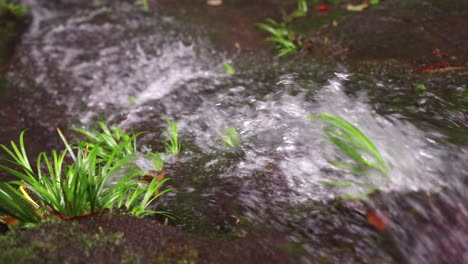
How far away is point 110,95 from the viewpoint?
4.68m

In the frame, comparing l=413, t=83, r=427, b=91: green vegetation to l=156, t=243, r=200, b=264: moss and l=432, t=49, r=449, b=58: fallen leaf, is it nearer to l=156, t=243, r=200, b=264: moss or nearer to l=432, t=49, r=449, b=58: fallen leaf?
l=432, t=49, r=449, b=58: fallen leaf

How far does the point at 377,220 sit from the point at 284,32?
3367mm

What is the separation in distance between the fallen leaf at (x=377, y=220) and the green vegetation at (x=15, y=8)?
20.0ft

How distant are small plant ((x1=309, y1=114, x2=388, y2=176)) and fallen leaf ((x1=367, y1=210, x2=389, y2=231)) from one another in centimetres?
31

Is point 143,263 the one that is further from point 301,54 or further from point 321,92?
point 301,54

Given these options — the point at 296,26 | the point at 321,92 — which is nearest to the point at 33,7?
the point at 296,26

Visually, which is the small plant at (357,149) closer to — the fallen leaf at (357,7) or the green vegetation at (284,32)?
the green vegetation at (284,32)

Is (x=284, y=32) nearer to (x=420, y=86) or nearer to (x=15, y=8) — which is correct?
(x=420, y=86)

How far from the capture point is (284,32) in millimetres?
4934

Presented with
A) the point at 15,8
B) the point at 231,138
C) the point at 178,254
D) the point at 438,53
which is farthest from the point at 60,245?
the point at 15,8

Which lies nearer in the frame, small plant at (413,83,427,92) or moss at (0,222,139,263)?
moss at (0,222,139,263)

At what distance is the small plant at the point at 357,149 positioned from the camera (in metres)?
2.31

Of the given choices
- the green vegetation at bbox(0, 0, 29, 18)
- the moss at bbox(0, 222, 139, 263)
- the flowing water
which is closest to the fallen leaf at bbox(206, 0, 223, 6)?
the flowing water

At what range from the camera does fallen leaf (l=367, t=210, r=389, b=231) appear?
6.78ft
